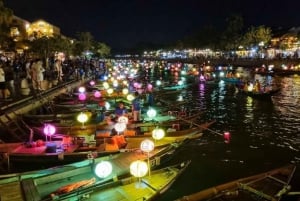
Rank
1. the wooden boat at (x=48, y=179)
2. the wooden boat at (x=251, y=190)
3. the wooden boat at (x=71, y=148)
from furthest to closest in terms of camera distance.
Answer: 1. the wooden boat at (x=71, y=148)
2. the wooden boat at (x=251, y=190)
3. the wooden boat at (x=48, y=179)

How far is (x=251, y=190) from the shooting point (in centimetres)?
1362

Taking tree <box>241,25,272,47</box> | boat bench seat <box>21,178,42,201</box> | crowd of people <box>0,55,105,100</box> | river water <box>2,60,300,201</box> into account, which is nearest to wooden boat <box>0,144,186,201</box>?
boat bench seat <box>21,178,42,201</box>

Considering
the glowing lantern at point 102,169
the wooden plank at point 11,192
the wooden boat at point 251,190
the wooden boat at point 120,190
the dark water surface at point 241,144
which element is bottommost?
the dark water surface at point 241,144

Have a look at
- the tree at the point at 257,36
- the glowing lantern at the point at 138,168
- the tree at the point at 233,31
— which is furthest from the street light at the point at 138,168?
the tree at the point at 233,31

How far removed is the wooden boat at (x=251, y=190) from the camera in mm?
13141

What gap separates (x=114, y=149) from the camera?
17844 millimetres

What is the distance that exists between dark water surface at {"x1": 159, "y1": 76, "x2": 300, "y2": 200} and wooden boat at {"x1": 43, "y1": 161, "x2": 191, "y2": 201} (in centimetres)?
150

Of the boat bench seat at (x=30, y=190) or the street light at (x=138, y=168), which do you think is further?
the street light at (x=138, y=168)

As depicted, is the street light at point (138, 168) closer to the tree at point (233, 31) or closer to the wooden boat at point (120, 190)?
the wooden boat at point (120, 190)

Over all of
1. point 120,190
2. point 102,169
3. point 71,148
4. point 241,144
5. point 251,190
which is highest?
point 102,169

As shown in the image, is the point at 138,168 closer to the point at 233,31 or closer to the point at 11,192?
the point at 11,192

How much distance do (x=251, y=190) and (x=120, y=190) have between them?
5.14 metres

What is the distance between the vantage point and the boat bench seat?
39.2ft

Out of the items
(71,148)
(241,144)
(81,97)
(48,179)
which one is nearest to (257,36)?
(81,97)
